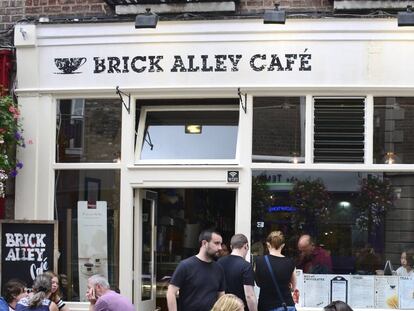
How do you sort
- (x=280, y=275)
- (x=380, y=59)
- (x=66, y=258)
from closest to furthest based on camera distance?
1. (x=280, y=275)
2. (x=380, y=59)
3. (x=66, y=258)

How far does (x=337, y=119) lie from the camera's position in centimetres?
909

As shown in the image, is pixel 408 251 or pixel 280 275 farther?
pixel 408 251

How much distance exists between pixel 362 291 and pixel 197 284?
2.77 metres

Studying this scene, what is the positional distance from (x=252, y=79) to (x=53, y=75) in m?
2.59

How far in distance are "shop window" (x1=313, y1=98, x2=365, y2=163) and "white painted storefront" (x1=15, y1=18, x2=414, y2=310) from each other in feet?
0.29

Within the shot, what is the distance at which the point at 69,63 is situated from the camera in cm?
941

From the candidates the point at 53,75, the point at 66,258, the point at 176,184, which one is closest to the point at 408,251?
the point at 176,184

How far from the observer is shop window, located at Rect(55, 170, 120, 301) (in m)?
9.34

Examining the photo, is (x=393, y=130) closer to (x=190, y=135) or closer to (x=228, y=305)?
(x=190, y=135)

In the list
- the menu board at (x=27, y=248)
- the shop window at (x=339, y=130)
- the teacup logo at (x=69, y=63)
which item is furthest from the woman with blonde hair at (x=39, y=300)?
the shop window at (x=339, y=130)

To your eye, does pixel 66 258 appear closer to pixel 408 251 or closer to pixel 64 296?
pixel 64 296

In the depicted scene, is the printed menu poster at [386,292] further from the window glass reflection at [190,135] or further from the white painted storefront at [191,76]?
the window glass reflection at [190,135]

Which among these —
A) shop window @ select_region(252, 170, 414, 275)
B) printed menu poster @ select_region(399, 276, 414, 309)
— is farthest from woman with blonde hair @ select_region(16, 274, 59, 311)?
printed menu poster @ select_region(399, 276, 414, 309)

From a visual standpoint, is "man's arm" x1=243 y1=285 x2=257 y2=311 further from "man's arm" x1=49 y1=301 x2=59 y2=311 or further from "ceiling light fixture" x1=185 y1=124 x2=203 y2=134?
"ceiling light fixture" x1=185 y1=124 x2=203 y2=134
